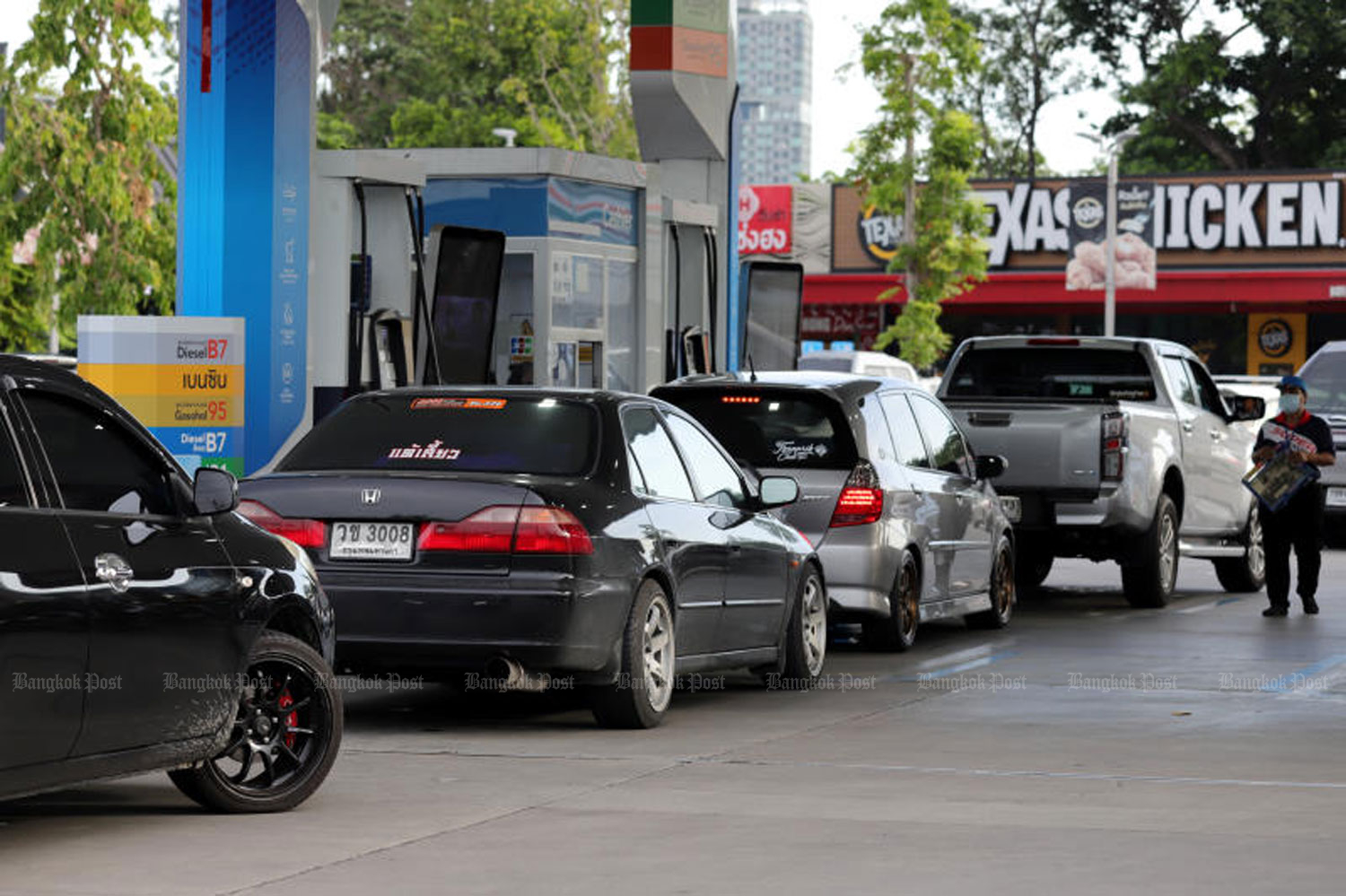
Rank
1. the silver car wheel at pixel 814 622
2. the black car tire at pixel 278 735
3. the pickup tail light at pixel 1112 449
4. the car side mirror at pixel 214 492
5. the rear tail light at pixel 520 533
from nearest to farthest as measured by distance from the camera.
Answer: the car side mirror at pixel 214 492, the black car tire at pixel 278 735, the rear tail light at pixel 520 533, the silver car wheel at pixel 814 622, the pickup tail light at pixel 1112 449

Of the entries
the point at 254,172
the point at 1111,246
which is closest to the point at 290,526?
the point at 254,172

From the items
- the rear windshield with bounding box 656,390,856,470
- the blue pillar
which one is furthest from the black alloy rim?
the blue pillar

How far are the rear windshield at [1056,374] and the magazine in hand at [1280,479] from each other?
60.3 inches

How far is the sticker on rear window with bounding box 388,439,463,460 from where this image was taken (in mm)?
11391

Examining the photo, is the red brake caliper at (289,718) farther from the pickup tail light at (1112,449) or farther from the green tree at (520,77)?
the green tree at (520,77)

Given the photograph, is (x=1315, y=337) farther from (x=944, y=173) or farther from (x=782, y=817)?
(x=782, y=817)

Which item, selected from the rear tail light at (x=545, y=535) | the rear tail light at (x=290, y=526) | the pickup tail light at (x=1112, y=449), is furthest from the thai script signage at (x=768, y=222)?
the rear tail light at (x=545, y=535)

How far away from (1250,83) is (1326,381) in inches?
1700

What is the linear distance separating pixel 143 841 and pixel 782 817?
213 centimetres

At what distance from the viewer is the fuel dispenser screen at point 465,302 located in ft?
62.1

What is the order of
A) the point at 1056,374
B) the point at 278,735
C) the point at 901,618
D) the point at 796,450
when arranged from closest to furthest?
the point at 278,735 < the point at 796,450 < the point at 901,618 < the point at 1056,374

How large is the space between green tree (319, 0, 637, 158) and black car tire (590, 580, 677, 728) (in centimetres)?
5709

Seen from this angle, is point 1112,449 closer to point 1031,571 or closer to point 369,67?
point 1031,571

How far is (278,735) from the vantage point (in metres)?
8.92
